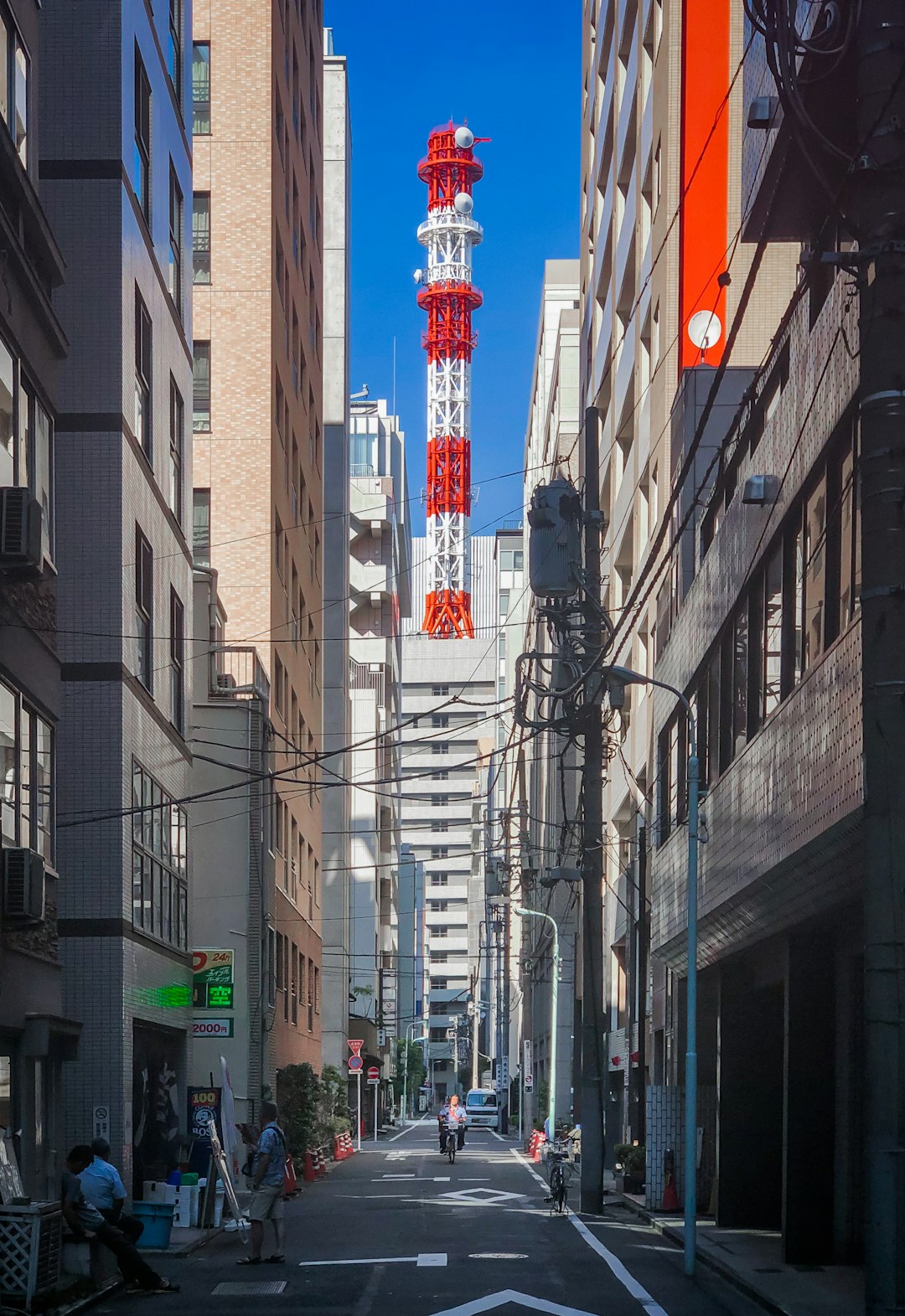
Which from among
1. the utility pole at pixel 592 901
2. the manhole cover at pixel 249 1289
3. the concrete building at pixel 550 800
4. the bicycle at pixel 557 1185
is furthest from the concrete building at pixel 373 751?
the manhole cover at pixel 249 1289

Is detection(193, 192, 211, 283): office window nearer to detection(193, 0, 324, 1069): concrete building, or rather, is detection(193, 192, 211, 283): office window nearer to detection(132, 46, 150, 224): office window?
detection(193, 0, 324, 1069): concrete building

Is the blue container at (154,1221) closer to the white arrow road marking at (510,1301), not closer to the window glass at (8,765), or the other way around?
the window glass at (8,765)

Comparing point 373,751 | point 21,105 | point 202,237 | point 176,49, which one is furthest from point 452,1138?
point 373,751

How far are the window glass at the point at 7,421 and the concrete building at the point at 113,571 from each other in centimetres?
560

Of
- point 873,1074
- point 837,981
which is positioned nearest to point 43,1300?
point 873,1074

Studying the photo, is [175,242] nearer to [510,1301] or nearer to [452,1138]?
[510,1301]

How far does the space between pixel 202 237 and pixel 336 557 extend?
25.9 metres

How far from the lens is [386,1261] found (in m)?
19.5

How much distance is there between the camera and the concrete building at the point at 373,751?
87.1m

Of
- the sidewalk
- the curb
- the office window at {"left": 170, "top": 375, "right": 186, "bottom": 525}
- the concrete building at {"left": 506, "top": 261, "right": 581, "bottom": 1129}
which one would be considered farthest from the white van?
the sidewalk

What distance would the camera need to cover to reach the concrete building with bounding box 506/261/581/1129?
214 ft

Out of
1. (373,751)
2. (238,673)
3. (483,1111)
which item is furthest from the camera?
(373,751)

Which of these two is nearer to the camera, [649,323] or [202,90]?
[649,323]

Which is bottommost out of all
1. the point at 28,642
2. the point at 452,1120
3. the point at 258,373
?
the point at 452,1120
